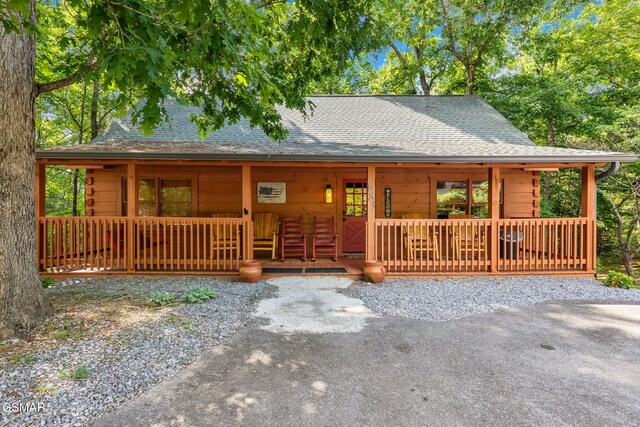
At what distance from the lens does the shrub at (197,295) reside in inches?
168

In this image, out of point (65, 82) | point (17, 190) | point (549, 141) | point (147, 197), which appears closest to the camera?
point (17, 190)

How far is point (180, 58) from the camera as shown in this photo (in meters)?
3.60

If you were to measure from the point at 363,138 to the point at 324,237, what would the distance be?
2.68 meters

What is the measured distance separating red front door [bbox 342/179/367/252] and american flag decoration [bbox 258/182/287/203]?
1645mm

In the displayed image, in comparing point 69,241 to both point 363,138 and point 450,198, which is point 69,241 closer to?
point 363,138

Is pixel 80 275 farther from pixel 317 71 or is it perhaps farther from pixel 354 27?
pixel 354 27

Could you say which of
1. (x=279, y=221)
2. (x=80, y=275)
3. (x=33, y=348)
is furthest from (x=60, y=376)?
(x=279, y=221)

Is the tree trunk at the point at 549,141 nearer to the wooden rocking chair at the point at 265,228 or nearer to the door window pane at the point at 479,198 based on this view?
the door window pane at the point at 479,198

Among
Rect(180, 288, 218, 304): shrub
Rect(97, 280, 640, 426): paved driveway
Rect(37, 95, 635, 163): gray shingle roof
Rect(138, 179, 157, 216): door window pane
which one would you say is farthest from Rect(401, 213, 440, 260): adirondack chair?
Rect(138, 179, 157, 216): door window pane

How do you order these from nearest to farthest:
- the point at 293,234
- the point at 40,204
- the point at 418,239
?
the point at 40,204, the point at 418,239, the point at 293,234

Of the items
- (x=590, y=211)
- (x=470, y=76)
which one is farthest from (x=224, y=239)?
(x=470, y=76)

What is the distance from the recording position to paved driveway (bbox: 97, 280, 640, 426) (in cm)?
210

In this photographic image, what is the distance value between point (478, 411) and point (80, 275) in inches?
266

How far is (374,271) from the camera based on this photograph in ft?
17.8
